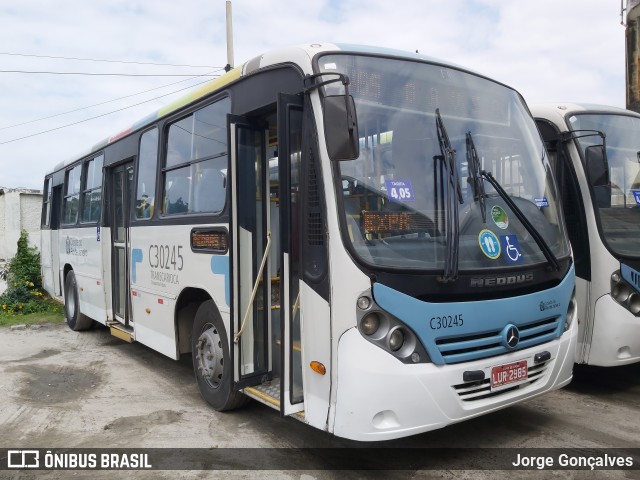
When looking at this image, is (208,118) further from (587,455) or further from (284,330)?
(587,455)

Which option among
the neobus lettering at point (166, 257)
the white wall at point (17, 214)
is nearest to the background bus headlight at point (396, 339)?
the neobus lettering at point (166, 257)

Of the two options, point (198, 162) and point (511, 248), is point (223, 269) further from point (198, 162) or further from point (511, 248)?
point (511, 248)

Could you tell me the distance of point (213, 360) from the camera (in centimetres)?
497

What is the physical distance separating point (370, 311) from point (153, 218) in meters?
3.41

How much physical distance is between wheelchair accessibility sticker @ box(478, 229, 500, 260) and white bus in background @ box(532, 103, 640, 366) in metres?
1.98

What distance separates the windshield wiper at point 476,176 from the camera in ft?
12.5

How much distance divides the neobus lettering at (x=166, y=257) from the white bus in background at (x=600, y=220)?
3735 mm

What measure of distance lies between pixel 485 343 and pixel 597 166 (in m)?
2.51

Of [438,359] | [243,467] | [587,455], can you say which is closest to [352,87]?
[438,359]

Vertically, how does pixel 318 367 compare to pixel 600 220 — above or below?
below

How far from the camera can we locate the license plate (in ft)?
11.8

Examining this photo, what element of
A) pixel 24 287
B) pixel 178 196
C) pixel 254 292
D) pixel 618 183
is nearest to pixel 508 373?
pixel 254 292

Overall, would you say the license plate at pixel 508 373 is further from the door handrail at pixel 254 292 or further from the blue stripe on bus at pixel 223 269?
the blue stripe on bus at pixel 223 269

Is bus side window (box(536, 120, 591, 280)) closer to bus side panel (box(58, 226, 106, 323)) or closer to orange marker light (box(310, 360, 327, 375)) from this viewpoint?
orange marker light (box(310, 360, 327, 375))
